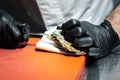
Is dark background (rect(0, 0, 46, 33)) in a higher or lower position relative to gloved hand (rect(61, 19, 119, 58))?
higher

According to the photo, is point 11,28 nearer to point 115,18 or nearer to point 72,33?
point 72,33

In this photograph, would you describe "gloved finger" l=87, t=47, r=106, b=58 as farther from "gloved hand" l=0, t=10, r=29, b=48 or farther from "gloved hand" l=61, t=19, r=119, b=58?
"gloved hand" l=0, t=10, r=29, b=48

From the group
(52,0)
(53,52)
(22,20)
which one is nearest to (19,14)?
(22,20)

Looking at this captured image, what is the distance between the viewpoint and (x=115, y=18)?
0.85m

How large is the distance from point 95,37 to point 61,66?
0.13 m

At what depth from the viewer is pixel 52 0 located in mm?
787

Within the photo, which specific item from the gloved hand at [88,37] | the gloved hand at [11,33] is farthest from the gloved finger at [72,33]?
the gloved hand at [11,33]

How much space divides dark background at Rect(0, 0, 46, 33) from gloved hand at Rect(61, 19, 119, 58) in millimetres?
145

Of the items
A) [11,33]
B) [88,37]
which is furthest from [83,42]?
[11,33]

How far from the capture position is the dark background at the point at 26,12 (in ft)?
2.65

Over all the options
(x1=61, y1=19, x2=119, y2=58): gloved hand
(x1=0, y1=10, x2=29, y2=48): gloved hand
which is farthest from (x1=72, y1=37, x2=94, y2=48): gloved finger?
(x1=0, y1=10, x2=29, y2=48): gloved hand

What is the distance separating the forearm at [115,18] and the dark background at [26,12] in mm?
217

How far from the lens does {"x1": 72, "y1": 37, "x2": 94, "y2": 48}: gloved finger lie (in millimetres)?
645

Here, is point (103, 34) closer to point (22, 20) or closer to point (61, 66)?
point (61, 66)
